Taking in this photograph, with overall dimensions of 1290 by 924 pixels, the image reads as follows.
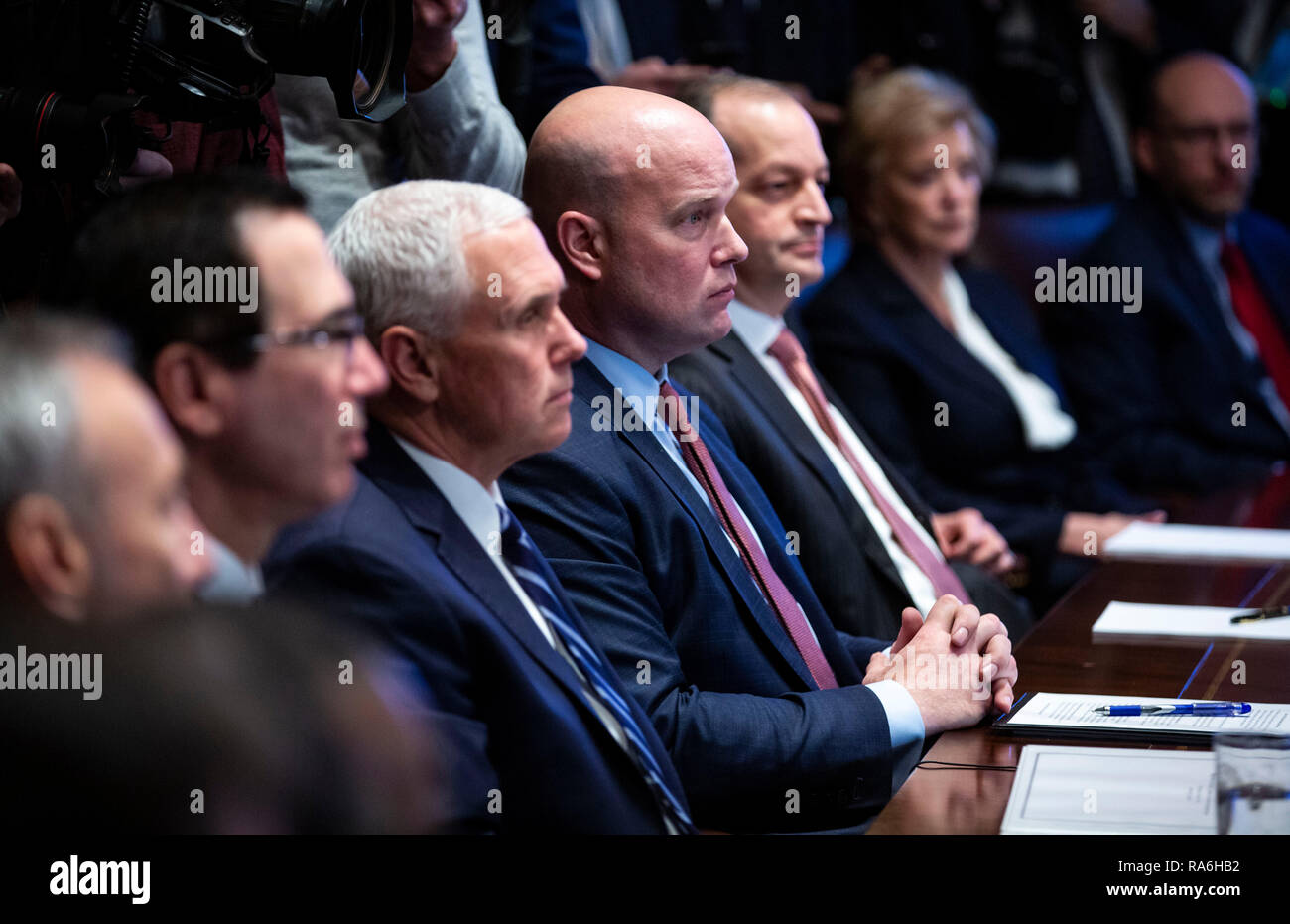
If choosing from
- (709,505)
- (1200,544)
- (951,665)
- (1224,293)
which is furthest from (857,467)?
(1224,293)

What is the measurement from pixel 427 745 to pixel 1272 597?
1577 millimetres

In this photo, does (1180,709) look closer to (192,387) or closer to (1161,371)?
(192,387)

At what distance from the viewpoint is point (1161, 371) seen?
414cm

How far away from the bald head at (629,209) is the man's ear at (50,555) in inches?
42.2

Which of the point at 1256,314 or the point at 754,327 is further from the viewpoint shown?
the point at 1256,314

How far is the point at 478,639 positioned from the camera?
54.4 inches

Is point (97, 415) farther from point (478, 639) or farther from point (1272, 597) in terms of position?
point (1272, 597)

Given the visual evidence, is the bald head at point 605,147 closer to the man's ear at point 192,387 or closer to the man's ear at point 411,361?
the man's ear at point 411,361

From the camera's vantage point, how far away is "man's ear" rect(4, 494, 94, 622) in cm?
102

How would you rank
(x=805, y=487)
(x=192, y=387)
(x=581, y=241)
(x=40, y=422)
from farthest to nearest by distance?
(x=805, y=487)
(x=581, y=241)
(x=192, y=387)
(x=40, y=422)

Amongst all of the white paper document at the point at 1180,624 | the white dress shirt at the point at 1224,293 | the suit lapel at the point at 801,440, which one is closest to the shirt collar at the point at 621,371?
the suit lapel at the point at 801,440

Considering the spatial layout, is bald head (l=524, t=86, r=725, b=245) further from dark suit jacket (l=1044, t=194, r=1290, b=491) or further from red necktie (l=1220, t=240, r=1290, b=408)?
red necktie (l=1220, t=240, r=1290, b=408)

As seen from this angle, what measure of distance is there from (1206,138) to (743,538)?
2730mm

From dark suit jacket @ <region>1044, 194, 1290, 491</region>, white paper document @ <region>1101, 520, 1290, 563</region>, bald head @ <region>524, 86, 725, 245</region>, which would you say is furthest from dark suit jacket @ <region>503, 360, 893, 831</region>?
dark suit jacket @ <region>1044, 194, 1290, 491</region>
